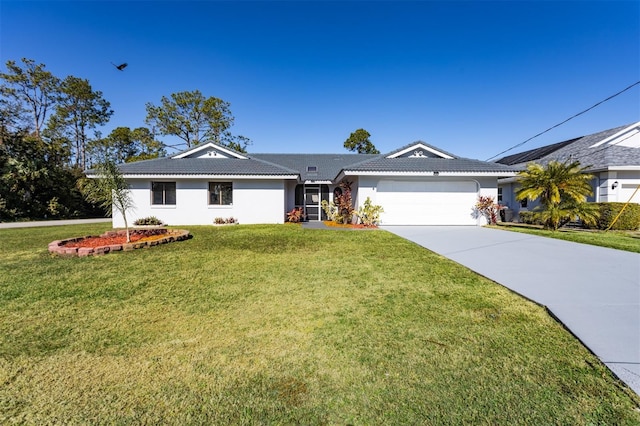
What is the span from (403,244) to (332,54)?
42.1 ft

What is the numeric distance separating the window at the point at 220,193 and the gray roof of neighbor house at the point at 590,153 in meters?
18.3

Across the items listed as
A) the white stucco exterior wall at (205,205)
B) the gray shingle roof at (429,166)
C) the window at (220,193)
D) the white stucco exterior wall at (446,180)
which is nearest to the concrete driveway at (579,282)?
the white stucco exterior wall at (446,180)

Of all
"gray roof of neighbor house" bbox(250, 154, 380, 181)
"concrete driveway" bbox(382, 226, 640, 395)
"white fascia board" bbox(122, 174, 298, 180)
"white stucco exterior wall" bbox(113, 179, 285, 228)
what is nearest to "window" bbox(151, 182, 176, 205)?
"white stucco exterior wall" bbox(113, 179, 285, 228)

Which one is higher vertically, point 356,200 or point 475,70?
point 475,70

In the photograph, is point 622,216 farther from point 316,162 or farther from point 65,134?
point 65,134

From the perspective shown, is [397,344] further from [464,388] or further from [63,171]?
[63,171]

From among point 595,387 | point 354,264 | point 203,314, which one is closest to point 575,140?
point 354,264

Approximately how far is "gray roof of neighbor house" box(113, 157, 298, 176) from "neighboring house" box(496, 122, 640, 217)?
49.2 feet

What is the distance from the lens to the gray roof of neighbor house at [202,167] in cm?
1527

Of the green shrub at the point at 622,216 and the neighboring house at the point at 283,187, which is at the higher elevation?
the neighboring house at the point at 283,187

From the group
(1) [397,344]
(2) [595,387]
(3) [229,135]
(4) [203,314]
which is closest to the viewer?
(2) [595,387]

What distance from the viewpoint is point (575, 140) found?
20.9 m

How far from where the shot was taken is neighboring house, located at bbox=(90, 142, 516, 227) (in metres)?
15.1

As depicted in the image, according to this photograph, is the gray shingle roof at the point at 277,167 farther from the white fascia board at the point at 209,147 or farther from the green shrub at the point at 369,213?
the green shrub at the point at 369,213
